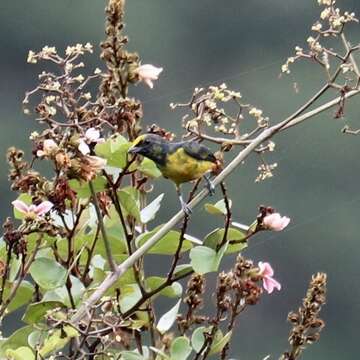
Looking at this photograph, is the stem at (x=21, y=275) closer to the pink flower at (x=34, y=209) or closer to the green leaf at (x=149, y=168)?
the pink flower at (x=34, y=209)

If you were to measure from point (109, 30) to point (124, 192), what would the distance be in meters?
0.16

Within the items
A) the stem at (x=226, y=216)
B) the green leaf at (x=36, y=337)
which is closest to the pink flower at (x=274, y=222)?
the stem at (x=226, y=216)

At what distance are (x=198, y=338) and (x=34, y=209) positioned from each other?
24cm

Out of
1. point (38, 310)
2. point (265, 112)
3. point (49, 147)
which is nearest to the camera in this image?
point (49, 147)

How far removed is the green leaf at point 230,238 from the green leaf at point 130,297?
9cm

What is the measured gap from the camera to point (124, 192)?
57.1 inches

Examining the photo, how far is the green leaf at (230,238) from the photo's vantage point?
57.1 inches

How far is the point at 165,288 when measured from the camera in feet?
4.85

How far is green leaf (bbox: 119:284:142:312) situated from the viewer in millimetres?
1463

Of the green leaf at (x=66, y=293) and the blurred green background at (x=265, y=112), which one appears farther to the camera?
the blurred green background at (x=265, y=112)

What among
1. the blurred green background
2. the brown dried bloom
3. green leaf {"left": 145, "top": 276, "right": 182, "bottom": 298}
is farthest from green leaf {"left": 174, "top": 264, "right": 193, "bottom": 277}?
the blurred green background

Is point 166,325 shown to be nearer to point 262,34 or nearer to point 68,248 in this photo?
point 68,248

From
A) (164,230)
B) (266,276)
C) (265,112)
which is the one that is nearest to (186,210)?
(164,230)

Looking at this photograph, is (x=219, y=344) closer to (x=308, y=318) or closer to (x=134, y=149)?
(x=308, y=318)
